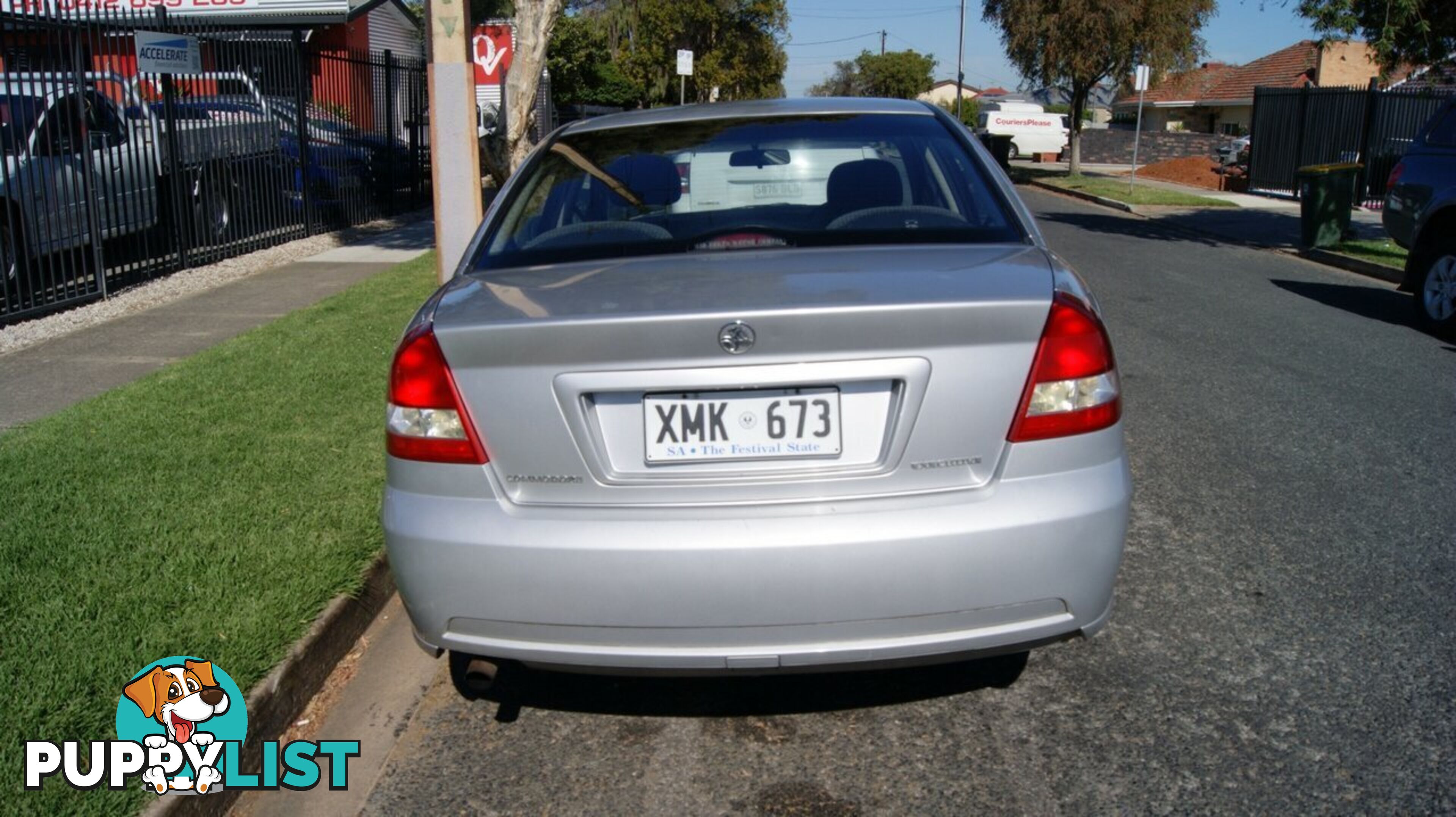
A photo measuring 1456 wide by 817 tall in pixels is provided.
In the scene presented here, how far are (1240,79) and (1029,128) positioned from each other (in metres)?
29.1

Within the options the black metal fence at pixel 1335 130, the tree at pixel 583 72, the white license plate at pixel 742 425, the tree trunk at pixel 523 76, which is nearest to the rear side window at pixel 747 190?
the white license plate at pixel 742 425

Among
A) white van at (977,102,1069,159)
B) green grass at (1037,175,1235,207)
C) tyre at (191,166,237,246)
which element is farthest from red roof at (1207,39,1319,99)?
tyre at (191,166,237,246)

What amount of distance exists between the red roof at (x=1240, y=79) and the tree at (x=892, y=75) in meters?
24.6

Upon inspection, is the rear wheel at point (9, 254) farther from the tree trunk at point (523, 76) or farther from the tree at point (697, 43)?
the tree at point (697, 43)

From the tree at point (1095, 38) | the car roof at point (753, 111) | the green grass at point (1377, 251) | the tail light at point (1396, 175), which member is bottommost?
the green grass at point (1377, 251)

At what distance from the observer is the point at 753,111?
4035 mm

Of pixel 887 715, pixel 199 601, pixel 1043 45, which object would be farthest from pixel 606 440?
pixel 1043 45

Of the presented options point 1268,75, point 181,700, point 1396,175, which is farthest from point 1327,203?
point 1268,75

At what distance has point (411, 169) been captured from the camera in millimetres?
19328

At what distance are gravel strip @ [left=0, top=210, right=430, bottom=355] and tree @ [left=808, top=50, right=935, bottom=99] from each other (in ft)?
273

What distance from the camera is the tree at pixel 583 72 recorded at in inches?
1569

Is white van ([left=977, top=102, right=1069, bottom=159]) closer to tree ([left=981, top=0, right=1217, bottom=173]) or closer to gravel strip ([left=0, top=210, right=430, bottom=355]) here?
tree ([left=981, top=0, right=1217, bottom=173])

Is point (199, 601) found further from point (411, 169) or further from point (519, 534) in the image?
point (411, 169)

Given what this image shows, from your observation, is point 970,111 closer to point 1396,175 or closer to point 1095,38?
point 1095,38
